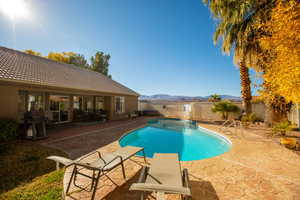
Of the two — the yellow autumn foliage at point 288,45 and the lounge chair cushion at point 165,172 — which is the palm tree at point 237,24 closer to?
the yellow autumn foliage at point 288,45

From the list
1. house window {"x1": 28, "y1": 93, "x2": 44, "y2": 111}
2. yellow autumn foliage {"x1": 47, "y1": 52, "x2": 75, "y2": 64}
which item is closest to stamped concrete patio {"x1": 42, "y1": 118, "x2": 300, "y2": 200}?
house window {"x1": 28, "y1": 93, "x2": 44, "y2": 111}

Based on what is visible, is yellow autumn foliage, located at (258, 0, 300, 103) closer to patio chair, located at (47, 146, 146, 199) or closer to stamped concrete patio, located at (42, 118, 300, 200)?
stamped concrete patio, located at (42, 118, 300, 200)

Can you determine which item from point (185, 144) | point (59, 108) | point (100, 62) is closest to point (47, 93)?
point (59, 108)

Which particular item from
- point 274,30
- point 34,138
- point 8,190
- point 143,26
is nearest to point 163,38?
point 143,26

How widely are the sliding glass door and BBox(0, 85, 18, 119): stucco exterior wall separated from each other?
3.03m

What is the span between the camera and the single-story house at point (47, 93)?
7.27 m

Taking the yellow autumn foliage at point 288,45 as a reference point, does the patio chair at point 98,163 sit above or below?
below

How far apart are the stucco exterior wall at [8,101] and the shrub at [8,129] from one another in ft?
1.77

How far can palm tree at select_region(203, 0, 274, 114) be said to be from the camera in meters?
8.38

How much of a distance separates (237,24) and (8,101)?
1598 cm

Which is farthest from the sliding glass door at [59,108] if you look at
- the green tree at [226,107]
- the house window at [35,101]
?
the green tree at [226,107]

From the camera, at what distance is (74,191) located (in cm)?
291

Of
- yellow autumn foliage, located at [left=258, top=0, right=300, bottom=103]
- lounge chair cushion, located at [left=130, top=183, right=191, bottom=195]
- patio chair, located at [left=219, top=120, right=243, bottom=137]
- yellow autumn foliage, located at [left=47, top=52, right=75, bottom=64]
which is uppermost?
yellow autumn foliage, located at [left=47, top=52, right=75, bottom=64]

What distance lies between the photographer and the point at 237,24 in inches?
367
